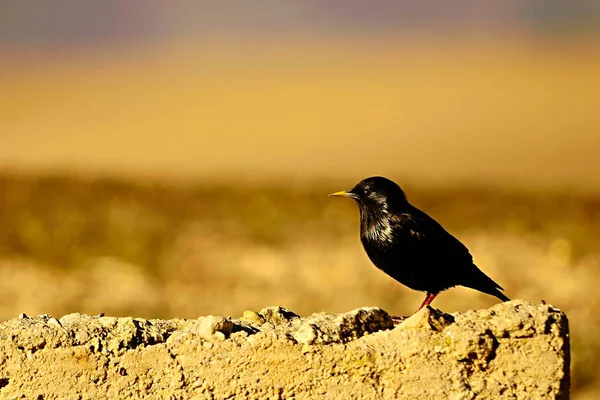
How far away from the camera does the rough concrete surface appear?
15.6 ft

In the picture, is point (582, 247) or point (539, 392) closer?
point (539, 392)

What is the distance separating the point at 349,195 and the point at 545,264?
40.1ft

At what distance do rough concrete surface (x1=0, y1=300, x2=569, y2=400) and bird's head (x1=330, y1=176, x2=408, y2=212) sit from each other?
1819 millimetres

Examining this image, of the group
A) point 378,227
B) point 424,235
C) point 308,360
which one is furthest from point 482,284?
point 308,360

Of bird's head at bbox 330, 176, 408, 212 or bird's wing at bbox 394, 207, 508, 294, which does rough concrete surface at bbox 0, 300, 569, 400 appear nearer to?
bird's wing at bbox 394, 207, 508, 294

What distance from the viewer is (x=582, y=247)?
64.5 feet

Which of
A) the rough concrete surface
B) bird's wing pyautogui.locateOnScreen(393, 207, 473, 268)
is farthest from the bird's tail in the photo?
the rough concrete surface

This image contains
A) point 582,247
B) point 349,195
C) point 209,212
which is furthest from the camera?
point 209,212

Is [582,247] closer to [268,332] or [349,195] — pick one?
[349,195]

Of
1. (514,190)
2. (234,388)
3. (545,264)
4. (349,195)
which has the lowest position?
(234,388)

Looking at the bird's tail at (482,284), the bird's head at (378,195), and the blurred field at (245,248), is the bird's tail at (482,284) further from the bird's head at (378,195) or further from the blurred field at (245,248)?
the blurred field at (245,248)

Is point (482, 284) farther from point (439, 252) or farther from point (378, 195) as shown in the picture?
point (378, 195)

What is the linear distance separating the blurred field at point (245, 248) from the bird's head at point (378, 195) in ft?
21.9

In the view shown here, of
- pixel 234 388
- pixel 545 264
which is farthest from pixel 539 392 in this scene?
pixel 545 264
